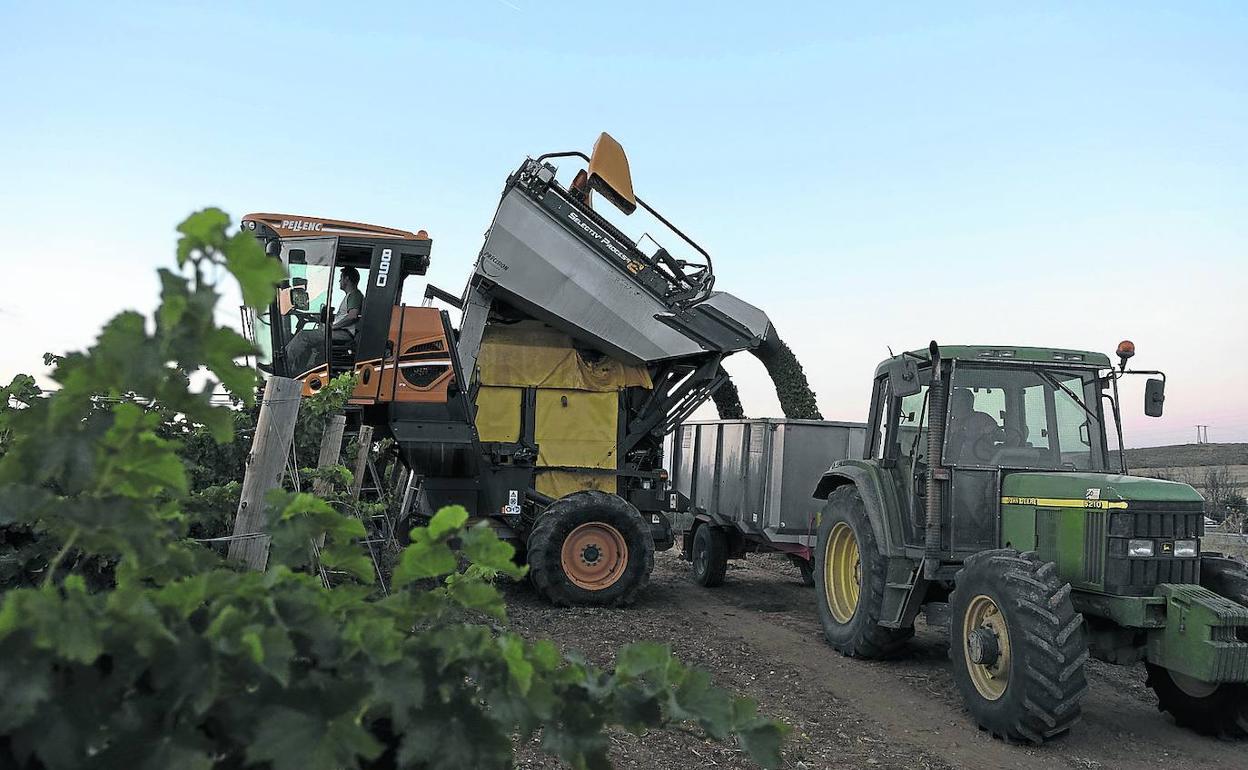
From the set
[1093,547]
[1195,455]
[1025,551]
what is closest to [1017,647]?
[1093,547]

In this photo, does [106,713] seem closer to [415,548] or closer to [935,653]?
[415,548]

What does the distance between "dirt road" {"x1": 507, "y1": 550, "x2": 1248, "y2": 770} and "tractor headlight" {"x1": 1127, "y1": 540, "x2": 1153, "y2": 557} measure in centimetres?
110

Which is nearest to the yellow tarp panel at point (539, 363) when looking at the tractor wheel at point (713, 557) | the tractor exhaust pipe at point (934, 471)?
the tractor wheel at point (713, 557)

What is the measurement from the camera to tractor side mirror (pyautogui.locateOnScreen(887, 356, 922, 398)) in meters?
7.00

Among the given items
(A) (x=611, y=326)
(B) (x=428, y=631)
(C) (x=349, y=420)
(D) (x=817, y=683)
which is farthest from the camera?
A: (A) (x=611, y=326)

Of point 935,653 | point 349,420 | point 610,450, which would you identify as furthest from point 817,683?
point 349,420

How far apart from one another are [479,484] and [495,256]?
2.24m

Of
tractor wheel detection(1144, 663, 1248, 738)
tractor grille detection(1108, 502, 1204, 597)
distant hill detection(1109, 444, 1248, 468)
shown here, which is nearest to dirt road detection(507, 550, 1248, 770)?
tractor wheel detection(1144, 663, 1248, 738)

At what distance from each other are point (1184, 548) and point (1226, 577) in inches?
11.7

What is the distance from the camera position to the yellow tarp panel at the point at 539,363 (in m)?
10.2

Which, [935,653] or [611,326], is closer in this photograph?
[935,653]

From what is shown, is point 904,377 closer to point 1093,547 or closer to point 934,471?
point 934,471

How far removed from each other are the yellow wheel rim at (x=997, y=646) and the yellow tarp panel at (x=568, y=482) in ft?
16.3

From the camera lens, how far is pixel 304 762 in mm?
1230
